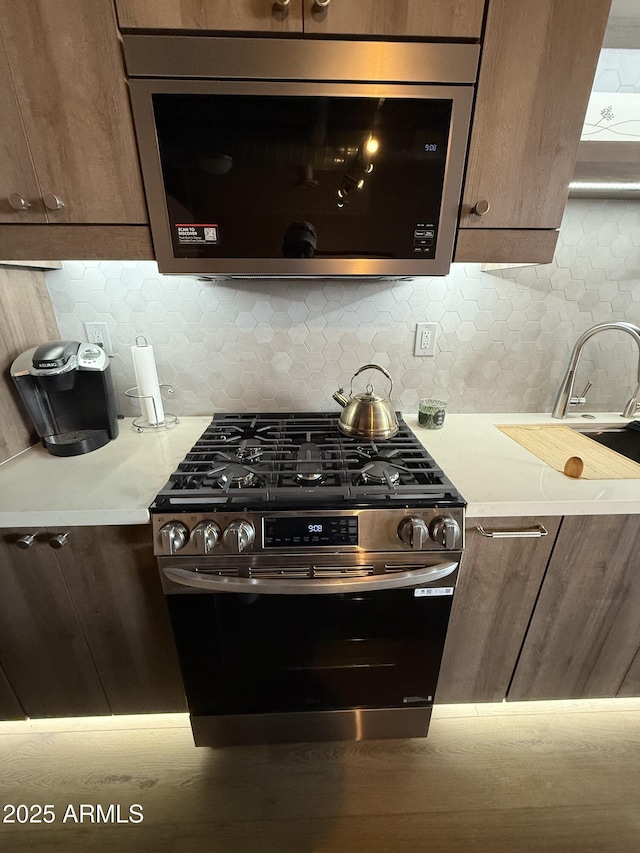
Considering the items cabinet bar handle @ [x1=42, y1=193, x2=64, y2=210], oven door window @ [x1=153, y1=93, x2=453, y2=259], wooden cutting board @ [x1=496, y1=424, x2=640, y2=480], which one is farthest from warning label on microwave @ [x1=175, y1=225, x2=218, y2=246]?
wooden cutting board @ [x1=496, y1=424, x2=640, y2=480]

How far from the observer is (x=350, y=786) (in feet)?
3.78

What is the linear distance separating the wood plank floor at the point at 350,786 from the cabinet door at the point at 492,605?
0.21 metres

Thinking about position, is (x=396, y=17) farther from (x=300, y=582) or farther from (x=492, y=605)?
(x=492, y=605)

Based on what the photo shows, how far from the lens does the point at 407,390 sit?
1496mm

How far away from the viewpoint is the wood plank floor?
1044mm

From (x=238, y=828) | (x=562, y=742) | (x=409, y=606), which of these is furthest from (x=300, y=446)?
(x=562, y=742)

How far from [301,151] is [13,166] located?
0.70 meters

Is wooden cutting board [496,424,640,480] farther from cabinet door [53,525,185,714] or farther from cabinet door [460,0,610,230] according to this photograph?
cabinet door [53,525,185,714]

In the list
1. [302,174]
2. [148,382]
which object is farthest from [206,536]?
[302,174]

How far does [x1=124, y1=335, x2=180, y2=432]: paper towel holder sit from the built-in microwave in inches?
21.4

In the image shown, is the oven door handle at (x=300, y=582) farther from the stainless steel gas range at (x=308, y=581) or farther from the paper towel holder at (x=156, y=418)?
the paper towel holder at (x=156, y=418)

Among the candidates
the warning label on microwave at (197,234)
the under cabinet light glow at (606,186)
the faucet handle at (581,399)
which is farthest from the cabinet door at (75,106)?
the faucet handle at (581,399)

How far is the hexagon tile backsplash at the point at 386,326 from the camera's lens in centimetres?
132

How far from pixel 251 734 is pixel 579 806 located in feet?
3.45
